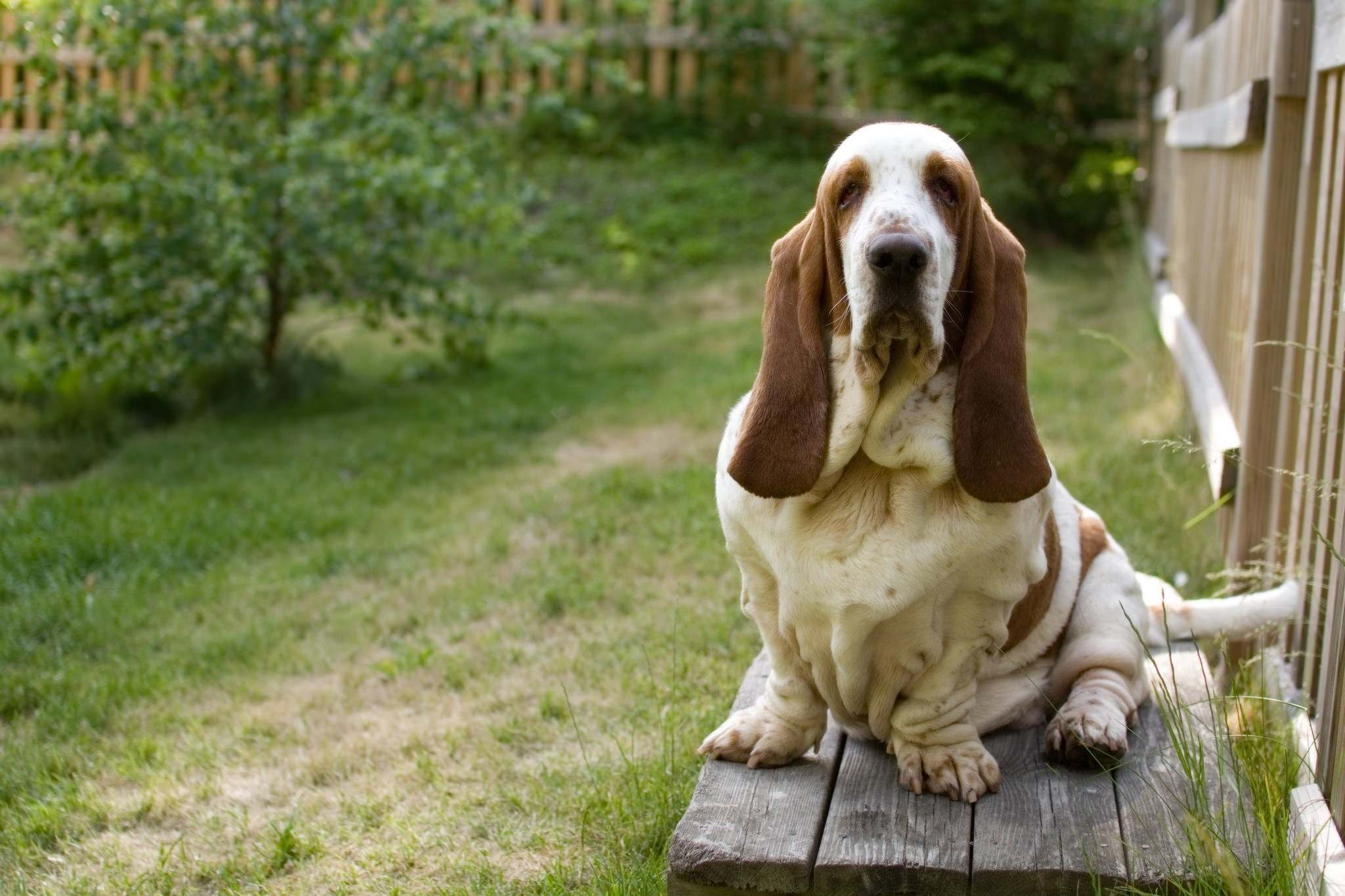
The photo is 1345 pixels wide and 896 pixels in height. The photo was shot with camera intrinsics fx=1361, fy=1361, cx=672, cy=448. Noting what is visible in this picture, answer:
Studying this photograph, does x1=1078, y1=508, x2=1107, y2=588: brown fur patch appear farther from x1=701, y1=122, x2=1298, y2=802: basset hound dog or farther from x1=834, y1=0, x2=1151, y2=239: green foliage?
x1=834, y1=0, x2=1151, y2=239: green foliage

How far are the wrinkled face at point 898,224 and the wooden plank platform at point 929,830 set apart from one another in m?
0.87

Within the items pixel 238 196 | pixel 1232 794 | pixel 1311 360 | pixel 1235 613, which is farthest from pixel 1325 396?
pixel 238 196

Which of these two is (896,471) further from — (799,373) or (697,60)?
(697,60)

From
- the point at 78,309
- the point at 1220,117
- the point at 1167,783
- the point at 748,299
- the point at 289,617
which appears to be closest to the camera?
the point at 1167,783

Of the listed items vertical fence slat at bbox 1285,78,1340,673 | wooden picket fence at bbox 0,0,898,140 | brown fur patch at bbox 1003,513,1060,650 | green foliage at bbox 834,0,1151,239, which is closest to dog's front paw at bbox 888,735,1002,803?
brown fur patch at bbox 1003,513,1060,650

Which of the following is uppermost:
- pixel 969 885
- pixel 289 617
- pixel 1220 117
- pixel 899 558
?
pixel 1220 117

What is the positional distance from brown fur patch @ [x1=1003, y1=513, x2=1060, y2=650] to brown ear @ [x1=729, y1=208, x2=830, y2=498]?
0.65 metres

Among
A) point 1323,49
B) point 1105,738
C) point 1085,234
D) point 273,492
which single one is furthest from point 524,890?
point 1085,234

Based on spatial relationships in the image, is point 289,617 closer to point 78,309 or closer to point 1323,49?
point 78,309

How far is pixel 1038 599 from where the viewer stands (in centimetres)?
313

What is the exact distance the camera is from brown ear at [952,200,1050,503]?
2.67 meters

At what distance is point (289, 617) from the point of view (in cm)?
531

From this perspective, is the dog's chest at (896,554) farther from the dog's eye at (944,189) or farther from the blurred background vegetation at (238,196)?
the blurred background vegetation at (238,196)

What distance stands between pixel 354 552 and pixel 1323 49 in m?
4.21
